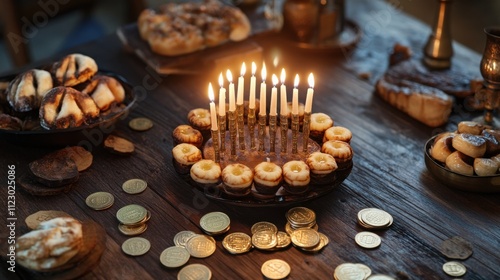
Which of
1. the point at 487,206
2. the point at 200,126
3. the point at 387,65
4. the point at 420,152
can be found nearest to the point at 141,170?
the point at 200,126

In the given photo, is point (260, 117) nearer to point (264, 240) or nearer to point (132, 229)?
point (264, 240)

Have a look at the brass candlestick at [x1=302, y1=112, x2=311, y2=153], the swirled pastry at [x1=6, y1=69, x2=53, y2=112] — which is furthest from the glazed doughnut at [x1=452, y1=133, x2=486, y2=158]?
the swirled pastry at [x1=6, y1=69, x2=53, y2=112]

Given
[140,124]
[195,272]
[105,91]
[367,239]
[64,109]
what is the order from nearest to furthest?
[195,272] → [367,239] → [64,109] → [105,91] → [140,124]

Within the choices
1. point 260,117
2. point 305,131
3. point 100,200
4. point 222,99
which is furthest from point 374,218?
point 100,200

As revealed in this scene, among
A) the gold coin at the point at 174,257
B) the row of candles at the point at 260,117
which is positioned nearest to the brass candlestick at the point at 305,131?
the row of candles at the point at 260,117

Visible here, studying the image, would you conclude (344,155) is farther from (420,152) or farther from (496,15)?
(496,15)

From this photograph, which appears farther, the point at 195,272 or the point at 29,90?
the point at 29,90
